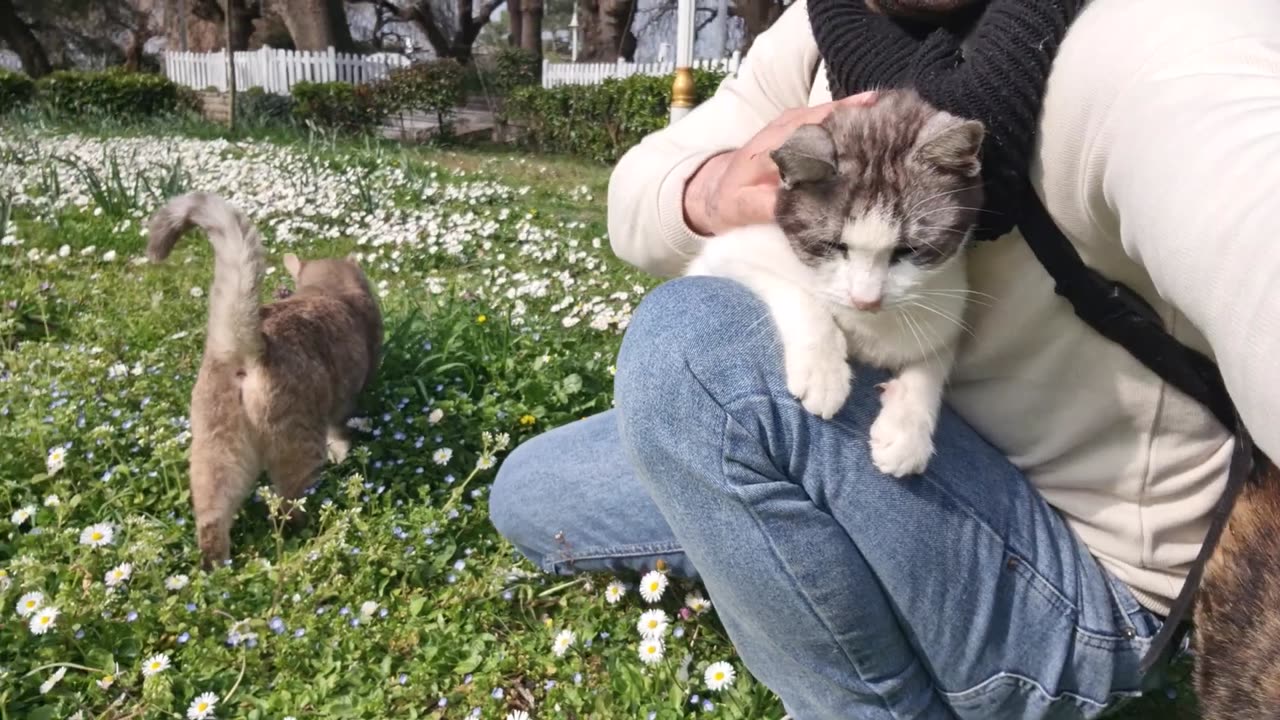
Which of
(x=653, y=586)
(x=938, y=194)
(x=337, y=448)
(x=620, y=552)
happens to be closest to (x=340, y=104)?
(x=337, y=448)

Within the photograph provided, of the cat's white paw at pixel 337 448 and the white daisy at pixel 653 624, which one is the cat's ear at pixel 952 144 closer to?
the white daisy at pixel 653 624

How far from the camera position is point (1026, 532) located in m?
1.51

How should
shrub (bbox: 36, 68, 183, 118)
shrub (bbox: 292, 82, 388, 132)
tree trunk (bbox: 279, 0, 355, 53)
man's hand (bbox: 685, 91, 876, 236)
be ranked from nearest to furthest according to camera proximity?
man's hand (bbox: 685, 91, 876, 236) → shrub (bbox: 36, 68, 183, 118) → shrub (bbox: 292, 82, 388, 132) → tree trunk (bbox: 279, 0, 355, 53)

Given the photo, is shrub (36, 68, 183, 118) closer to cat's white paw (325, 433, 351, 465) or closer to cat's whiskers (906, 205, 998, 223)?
cat's white paw (325, 433, 351, 465)

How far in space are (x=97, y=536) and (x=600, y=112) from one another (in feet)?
34.0

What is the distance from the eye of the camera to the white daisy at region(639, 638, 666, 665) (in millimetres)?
1917

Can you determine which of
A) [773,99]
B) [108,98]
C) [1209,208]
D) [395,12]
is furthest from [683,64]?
[395,12]

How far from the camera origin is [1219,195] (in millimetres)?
923

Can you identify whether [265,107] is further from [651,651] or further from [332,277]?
[651,651]

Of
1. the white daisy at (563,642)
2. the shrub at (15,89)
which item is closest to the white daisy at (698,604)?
the white daisy at (563,642)

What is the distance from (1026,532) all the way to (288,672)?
58.5 inches

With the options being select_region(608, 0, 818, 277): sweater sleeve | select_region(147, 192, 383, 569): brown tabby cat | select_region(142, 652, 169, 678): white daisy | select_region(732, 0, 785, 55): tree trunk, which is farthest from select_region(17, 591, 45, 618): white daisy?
select_region(732, 0, 785, 55): tree trunk

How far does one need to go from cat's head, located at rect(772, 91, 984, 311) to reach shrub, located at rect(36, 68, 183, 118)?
45.0 ft

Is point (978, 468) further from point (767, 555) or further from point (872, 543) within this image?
point (767, 555)
